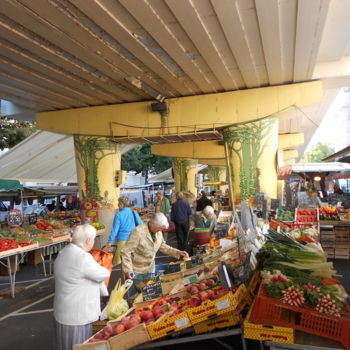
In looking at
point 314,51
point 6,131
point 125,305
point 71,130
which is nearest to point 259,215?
point 314,51

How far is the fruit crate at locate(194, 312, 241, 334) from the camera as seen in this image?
10.0 feet

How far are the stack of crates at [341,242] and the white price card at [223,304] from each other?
7044 mm

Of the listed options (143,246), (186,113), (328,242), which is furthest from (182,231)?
(143,246)

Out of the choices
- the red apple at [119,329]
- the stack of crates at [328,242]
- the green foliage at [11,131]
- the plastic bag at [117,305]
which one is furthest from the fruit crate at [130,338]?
the green foliage at [11,131]

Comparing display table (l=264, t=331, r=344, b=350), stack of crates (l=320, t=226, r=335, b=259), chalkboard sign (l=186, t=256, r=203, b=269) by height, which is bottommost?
stack of crates (l=320, t=226, r=335, b=259)

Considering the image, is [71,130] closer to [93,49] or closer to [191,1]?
[93,49]

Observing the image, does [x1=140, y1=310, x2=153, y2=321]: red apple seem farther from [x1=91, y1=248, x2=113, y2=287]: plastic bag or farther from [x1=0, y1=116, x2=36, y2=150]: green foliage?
[x1=0, y1=116, x2=36, y2=150]: green foliage

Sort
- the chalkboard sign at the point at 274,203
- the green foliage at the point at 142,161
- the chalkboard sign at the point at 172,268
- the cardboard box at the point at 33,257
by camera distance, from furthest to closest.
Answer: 1. the green foliage at the point at 142,161
2. the cardboard box at the point at 33,257
3. the chalkboard sign at the point at 274,203
4. the chalkboard sign at the point at 172,268

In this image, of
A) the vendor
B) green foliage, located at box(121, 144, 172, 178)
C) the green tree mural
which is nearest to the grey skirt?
the vendor

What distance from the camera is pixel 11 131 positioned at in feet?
45.7

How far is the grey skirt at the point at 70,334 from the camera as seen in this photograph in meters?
3.16

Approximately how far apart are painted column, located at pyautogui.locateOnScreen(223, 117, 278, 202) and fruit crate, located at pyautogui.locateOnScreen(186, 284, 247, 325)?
6287 millimetres

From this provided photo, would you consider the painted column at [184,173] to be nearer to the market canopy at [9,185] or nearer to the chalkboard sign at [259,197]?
the market canopy at [9,185]

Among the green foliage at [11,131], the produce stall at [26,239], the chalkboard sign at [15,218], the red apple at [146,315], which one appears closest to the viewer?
the red apple at [146,315]
